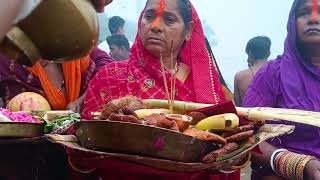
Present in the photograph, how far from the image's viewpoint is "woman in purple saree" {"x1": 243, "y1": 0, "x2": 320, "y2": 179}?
2377 millimetres

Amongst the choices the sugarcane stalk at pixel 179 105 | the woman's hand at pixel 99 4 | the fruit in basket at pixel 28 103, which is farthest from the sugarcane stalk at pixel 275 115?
the fruit in basket at pixel 28 103

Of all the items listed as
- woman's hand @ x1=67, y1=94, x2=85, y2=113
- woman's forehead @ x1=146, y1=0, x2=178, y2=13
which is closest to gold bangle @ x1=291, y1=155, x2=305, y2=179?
woman's forehead @ x1=146, y1=0, x2=178, y2=13

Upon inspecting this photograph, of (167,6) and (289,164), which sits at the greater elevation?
(167,6)

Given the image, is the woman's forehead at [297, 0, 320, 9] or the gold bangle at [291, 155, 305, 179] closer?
the gold bangle at [291, 155, 305, 179]

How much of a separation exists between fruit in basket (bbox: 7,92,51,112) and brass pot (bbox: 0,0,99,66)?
5.44 feet

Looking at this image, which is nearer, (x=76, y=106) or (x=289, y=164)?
(x=289, y=164)

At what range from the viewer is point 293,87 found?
2.55 metres

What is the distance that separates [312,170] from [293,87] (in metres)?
0.57

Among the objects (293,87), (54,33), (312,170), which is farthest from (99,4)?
(293,87)

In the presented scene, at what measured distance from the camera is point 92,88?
8.13 feet

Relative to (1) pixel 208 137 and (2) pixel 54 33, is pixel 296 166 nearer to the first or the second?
(1) pixel 208 137

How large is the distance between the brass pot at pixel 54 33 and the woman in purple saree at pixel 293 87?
1622mm

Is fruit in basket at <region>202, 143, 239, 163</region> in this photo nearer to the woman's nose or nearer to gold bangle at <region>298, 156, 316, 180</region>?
gold bangle at <region>298, 156, 316, 180</region>

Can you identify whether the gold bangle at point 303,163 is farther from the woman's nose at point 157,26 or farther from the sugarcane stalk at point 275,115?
the woman's nose at point 157,26
